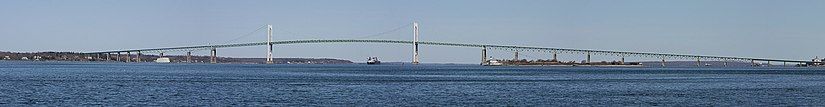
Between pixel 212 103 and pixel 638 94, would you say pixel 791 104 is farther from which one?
pixel 212 103

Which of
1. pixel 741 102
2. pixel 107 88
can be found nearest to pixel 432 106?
pixel 741 102

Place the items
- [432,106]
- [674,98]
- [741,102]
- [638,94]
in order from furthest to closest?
1. [638,94]
2. [674,98]
3. [741,102]
4. [432,106]

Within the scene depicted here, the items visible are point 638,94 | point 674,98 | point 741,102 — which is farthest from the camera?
point 638,94

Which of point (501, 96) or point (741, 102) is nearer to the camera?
point (741, 102)

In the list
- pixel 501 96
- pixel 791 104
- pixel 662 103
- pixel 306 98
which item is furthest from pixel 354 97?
pixel 791 104

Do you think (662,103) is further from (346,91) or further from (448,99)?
(346,91)

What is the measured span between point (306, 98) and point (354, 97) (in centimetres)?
181

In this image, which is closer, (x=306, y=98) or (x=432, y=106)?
(x=432, y=106)

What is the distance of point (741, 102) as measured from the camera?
46875 millimetres

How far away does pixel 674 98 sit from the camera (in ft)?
Result: 164

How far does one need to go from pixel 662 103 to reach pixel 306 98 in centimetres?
1148

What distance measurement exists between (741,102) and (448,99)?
939cm


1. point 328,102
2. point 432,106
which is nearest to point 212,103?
point 328,102

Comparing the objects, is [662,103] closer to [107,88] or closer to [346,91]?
[346,91]
